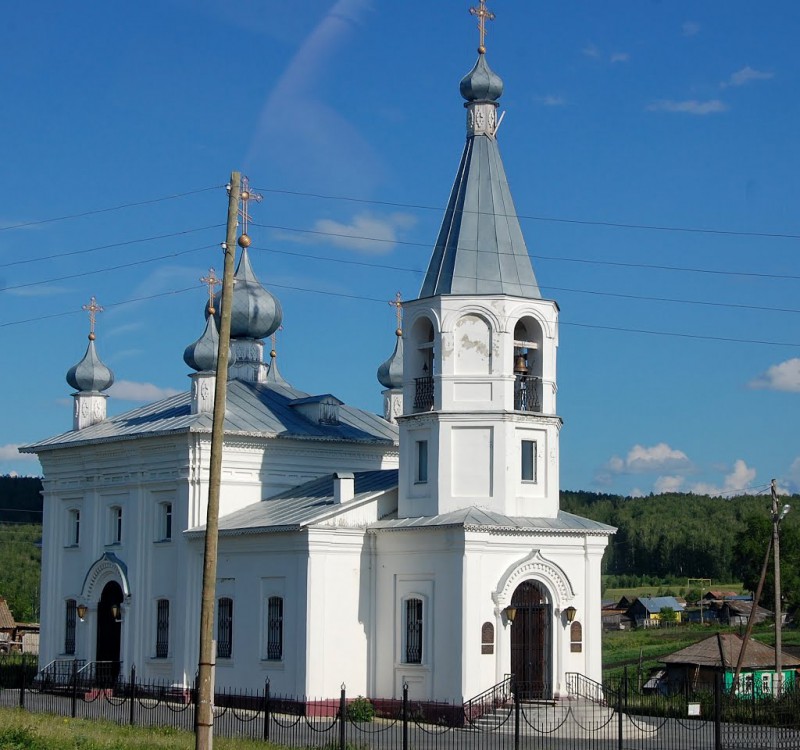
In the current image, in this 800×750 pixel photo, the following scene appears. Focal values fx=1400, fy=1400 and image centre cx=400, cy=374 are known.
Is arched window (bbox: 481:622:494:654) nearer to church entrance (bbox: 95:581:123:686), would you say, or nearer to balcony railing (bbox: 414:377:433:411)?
balcony railing (bbox: 414:377:433:411)

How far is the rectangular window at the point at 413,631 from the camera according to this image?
2811 cm

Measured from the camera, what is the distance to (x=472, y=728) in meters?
26.2

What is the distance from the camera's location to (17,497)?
12794cm

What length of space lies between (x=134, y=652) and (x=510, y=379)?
1156 cm

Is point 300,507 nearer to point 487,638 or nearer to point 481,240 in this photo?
point 487,638

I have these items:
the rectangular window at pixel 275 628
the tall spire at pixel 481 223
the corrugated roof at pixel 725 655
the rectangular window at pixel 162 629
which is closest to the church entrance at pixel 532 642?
the rectangular window at pixel 275 628

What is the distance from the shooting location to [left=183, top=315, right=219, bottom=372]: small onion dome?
3266cm

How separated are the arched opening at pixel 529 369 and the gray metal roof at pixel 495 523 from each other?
2.31m

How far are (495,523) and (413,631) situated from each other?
2940 millimetres

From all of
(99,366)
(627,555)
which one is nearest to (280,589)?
(99,366)

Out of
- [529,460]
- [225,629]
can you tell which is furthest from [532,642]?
[225,629]

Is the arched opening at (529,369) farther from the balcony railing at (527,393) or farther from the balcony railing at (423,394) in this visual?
the balcony railing at (423,394)

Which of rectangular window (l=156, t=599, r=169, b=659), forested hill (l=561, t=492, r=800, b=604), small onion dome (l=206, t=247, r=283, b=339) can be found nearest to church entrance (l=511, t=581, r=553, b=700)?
rectangular window (l=156, t=599, r=169, b=659)

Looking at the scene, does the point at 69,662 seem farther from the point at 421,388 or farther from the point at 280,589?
the point at 421,388
